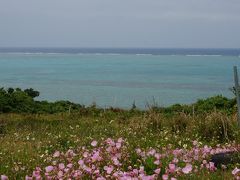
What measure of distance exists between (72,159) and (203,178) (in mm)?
2322

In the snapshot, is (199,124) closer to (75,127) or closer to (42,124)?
(75,127)

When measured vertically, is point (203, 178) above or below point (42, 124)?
above

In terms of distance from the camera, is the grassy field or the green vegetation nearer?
the grassy field

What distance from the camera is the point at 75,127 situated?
16.0m

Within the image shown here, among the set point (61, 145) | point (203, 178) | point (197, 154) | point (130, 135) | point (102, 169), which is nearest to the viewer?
point (203, 178)

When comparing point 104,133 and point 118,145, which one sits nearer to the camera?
point 118,145

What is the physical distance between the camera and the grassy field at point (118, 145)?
22.2ft

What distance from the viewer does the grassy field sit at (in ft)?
22.2

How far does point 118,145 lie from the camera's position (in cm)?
749

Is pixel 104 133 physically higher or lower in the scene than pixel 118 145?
lower

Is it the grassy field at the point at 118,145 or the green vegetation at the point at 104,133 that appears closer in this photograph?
the grassy field at the point at 118,145

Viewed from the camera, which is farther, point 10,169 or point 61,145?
point 61,145

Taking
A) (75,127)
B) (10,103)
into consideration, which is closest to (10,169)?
(75,127)

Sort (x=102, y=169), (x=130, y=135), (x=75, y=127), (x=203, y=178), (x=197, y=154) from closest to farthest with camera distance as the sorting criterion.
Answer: (x=203, y=178) < (x=102, y=169) < (x=197, y=154) < (x=130, y=135) < (x=75, y=127)
